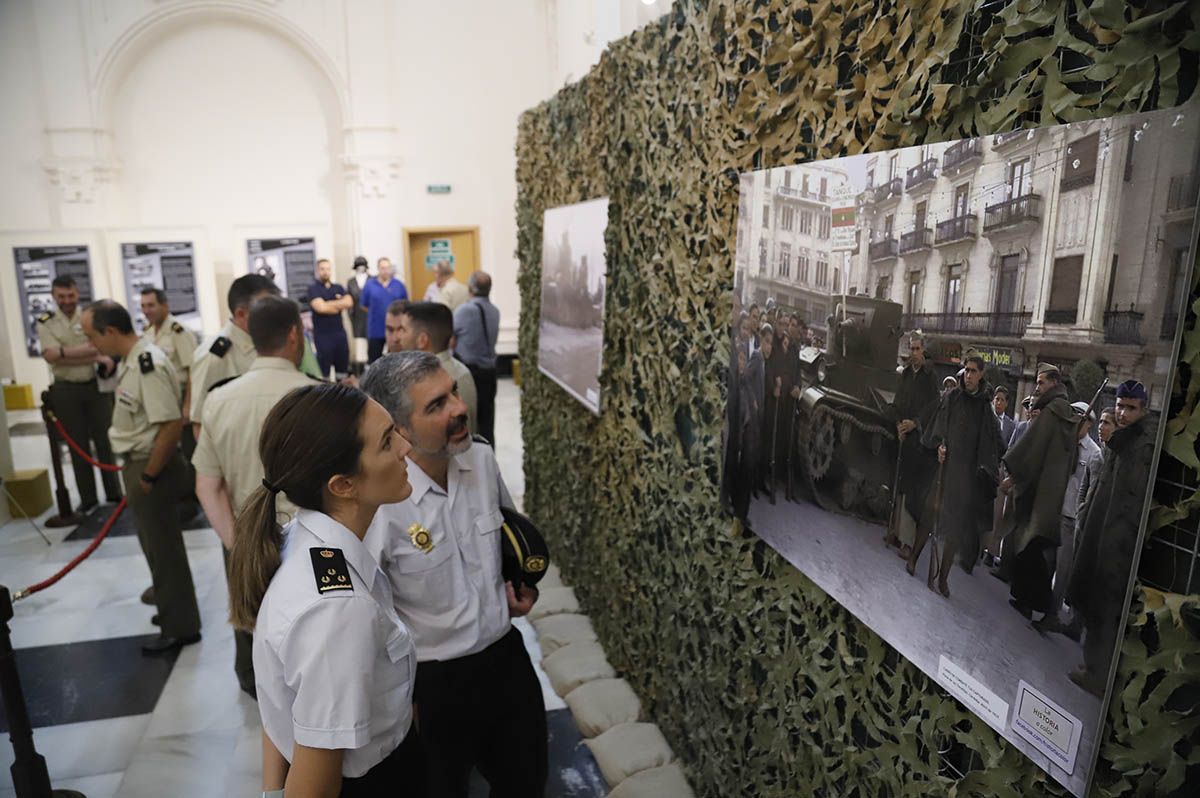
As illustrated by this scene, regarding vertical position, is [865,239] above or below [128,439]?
above

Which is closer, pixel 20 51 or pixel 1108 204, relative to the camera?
pixel 1108 204

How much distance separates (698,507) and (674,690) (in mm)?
817

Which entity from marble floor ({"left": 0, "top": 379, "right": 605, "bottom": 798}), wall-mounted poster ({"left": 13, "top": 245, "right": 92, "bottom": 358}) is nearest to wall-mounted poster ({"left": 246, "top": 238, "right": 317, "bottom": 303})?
wall-mounted poster ({"left": 13, "top": 245, "right": 92, "bottom": 358})

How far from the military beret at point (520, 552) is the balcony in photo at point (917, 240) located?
1.27m

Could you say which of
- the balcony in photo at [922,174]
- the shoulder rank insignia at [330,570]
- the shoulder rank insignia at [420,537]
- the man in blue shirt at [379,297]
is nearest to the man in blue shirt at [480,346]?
the shoulder rank insignia at [420,537]

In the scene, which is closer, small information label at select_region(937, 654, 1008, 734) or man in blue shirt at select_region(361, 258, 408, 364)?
small information label at select_region(937, 654, 1008, 734)

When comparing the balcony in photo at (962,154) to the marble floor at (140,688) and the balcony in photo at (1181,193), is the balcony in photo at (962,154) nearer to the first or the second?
the balcony in photo at (1181,193)

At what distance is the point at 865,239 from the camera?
1.47 metres

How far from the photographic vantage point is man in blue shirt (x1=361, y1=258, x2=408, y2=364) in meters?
9.89

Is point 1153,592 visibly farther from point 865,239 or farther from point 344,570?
point 344,570

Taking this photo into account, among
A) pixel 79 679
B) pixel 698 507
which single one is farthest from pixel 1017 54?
pixel 79 679

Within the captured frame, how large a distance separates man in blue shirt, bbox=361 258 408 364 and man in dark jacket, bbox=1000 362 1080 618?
939cm

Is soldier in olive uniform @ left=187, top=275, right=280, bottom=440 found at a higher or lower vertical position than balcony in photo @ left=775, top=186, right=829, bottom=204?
lower

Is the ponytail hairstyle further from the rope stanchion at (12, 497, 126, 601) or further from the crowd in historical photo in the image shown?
the rope stanchion at (12, 497, 126, 601)
